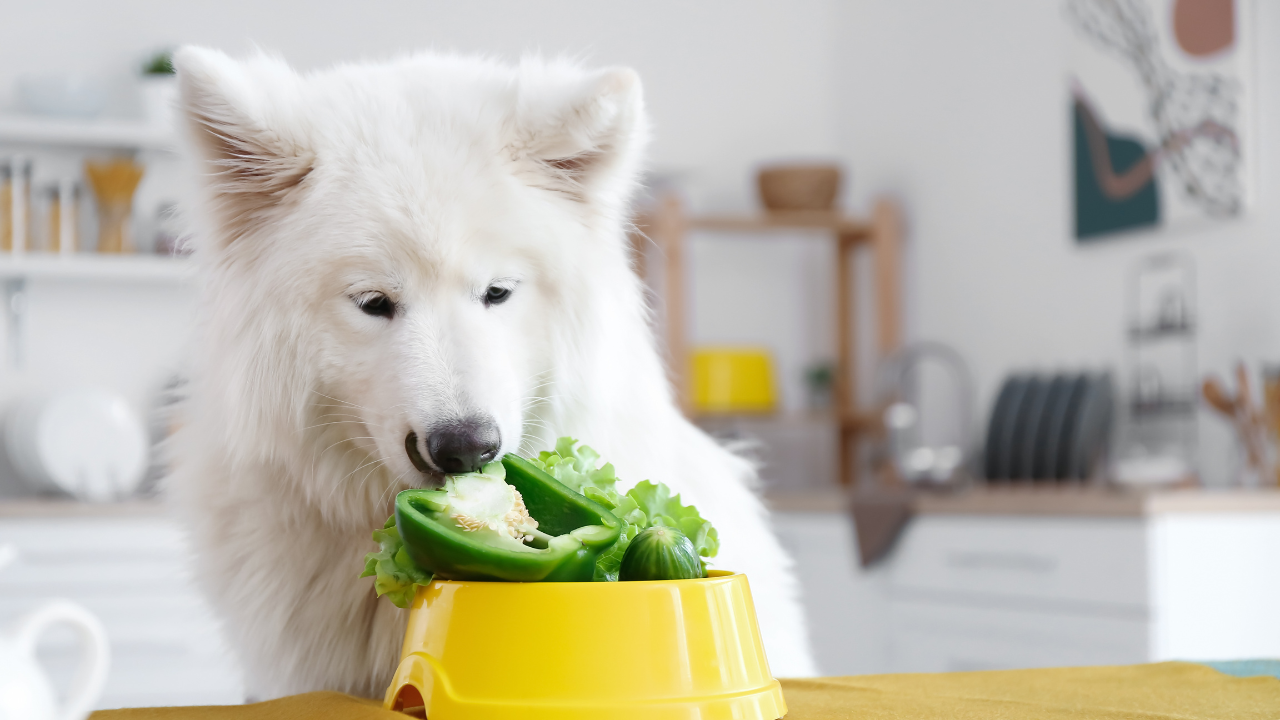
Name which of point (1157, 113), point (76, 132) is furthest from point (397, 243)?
point (76, 132)

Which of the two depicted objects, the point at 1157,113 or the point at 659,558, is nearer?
the point at 659,558

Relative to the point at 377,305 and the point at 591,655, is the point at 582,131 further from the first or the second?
the point at 591,655

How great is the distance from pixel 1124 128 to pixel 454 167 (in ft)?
9.56

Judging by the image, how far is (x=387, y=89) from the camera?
3.13 feet

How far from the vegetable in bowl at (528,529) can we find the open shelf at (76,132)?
11.0ft

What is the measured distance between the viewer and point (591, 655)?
0.57m

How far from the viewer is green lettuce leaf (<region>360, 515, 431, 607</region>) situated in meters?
0.65

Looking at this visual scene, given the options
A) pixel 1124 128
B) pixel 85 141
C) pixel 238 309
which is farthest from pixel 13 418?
pixel 1124 128

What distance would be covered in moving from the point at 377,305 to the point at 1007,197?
3.37 metres

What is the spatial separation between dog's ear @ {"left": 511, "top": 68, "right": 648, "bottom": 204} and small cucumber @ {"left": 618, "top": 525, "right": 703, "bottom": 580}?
0.43 metres

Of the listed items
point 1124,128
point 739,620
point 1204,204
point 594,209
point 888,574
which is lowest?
point 888,574

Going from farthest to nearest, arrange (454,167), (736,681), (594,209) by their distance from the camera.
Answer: (594,209) < (454,167) < (736,681)

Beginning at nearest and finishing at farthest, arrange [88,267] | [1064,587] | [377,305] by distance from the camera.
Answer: [377,305], [1064,587], [88,267]

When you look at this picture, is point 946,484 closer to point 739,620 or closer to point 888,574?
point 888,574
